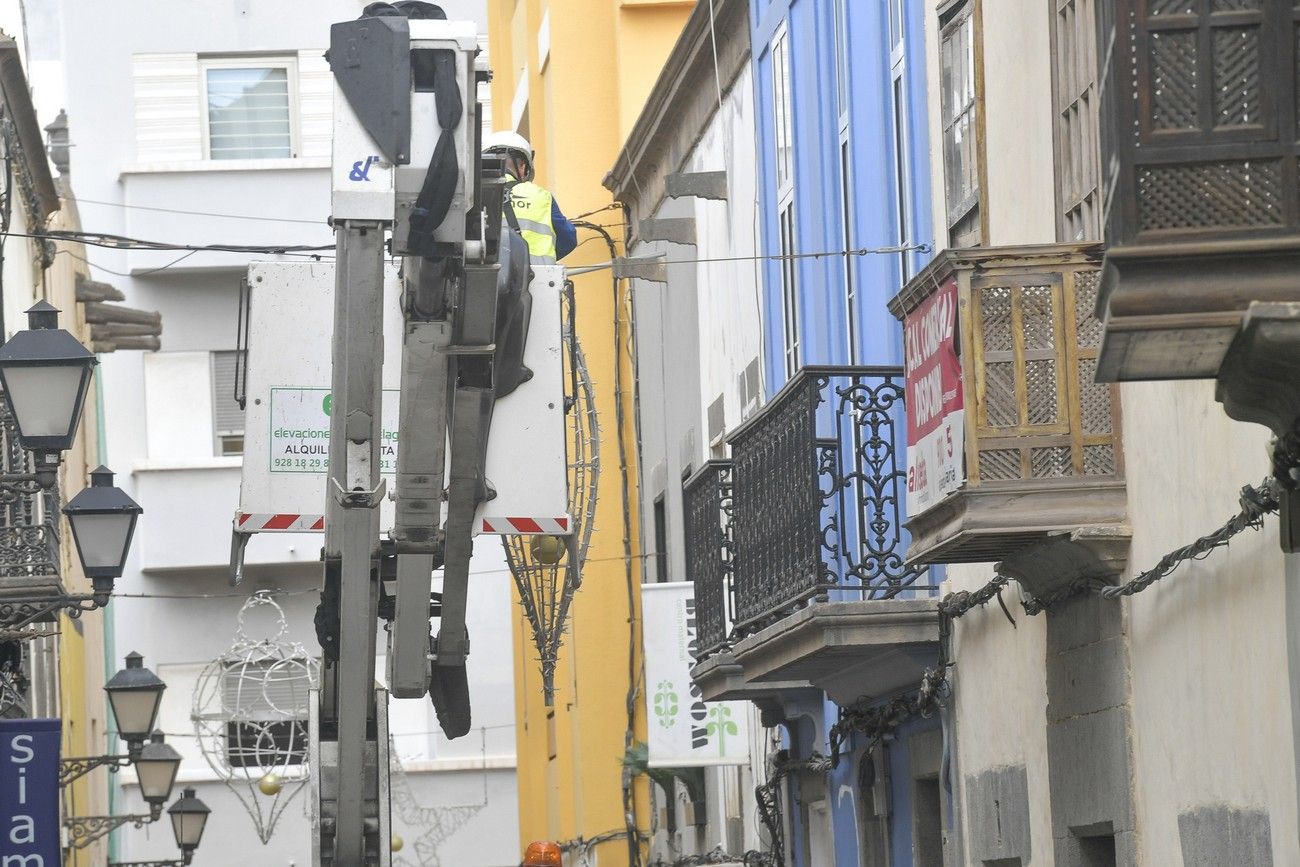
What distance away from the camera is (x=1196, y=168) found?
6391mm

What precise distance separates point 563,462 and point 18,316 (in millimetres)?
9944

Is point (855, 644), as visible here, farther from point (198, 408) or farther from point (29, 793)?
point (198, 408)

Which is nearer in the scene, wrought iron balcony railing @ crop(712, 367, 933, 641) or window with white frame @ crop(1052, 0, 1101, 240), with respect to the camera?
window with white frame @ crop(1052, 0, 1101, 240)

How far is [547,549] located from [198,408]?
1826cm

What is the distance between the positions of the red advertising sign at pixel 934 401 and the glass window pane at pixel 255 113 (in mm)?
22140

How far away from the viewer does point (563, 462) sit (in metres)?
11.2

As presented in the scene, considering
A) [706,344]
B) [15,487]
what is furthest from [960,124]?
[706,344]

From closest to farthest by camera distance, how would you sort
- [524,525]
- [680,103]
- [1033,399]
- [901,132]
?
[1033,399] → [524,525] → [901,132] → [680,103]

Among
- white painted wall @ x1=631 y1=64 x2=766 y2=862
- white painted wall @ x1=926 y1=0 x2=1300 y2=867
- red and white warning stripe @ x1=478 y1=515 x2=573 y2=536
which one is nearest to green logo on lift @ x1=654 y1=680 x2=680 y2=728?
white painted wall @ x1=631 y1=64 x2=766 y2=862

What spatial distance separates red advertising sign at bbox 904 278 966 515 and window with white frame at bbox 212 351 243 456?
21.1 m

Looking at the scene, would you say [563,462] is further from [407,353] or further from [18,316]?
[18,316]

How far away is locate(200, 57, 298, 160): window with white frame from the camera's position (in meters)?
32.0

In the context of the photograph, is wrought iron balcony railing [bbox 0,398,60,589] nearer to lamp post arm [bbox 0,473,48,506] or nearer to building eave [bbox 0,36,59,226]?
lamp post arm [bbox 0,473,48,506]

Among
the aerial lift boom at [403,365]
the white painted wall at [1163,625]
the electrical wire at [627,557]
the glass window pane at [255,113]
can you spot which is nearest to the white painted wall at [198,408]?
the glass window pane at [255,113]
